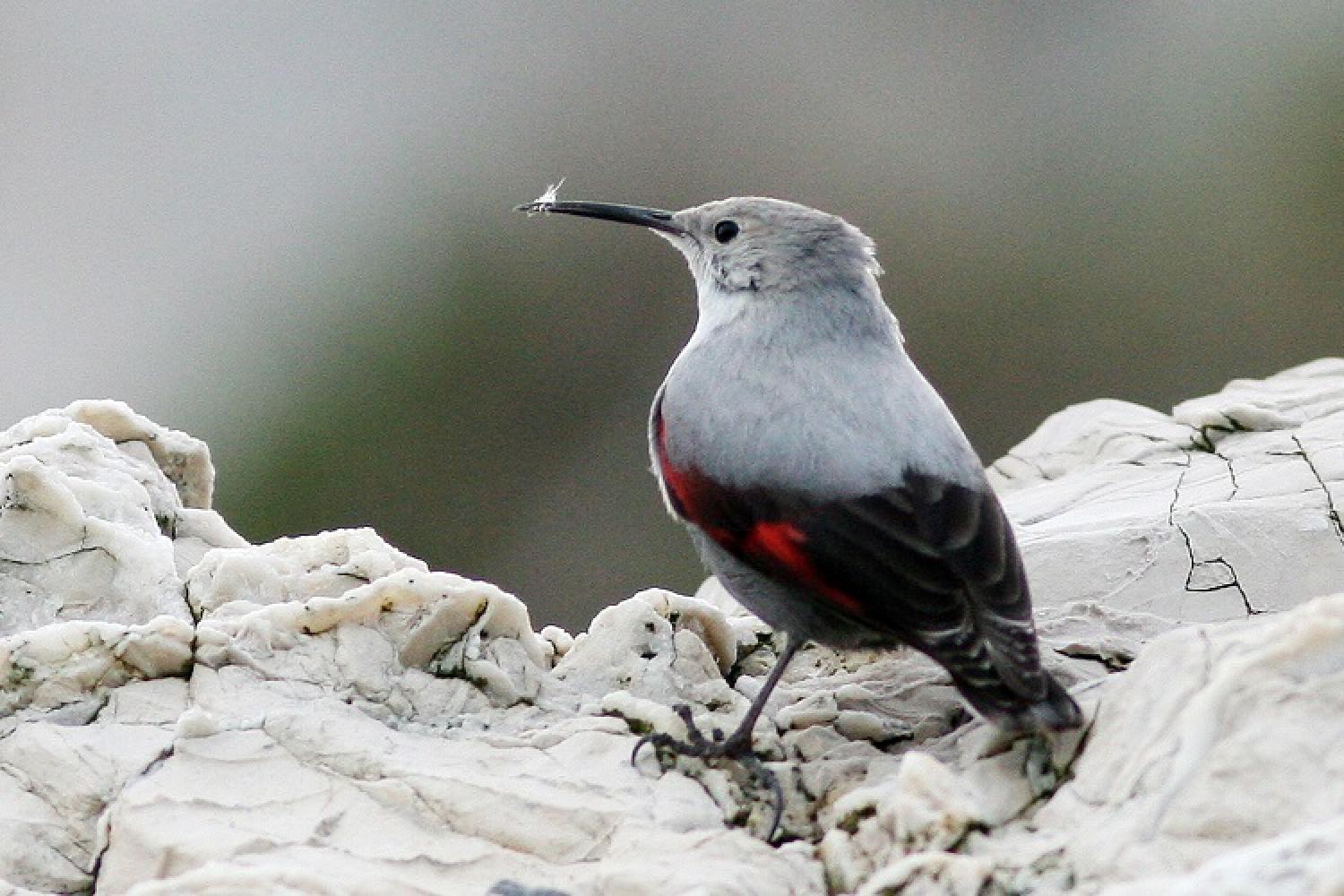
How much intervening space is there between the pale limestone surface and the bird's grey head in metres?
0.72

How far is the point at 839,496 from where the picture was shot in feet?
10.3

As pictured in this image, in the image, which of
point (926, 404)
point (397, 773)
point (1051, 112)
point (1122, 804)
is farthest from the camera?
point (1051, 112)

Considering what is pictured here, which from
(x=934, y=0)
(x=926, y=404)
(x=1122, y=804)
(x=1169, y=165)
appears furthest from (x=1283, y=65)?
(x=1122, y=804)

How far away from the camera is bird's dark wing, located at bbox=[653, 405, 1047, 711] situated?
2.96 m

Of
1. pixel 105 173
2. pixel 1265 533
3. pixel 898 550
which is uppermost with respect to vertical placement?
pixel 105 173

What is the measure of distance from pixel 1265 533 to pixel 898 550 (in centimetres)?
97

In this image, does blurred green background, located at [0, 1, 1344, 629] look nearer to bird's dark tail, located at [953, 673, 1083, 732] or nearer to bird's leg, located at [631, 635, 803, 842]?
bird's leg, located at [631, 635, 803, 842]

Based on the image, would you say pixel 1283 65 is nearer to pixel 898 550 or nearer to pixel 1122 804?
pixel 898 550

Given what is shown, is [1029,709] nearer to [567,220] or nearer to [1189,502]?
[1189,502]

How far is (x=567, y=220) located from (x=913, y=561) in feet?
18.7

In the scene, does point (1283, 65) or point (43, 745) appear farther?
point (1283, 65)

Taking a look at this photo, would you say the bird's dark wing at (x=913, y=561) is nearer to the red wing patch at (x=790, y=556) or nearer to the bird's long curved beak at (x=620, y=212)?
the red wing patch at (x=790, y=556)

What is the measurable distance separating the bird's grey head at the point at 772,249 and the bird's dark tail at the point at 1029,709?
4.32 feet

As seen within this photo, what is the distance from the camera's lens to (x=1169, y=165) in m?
9.41
